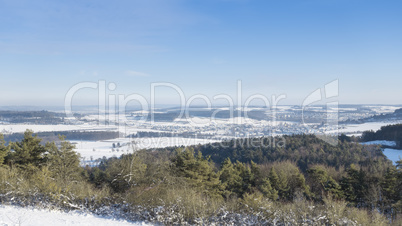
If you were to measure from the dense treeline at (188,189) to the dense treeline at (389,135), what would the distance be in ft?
138

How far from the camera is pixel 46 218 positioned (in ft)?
20.6

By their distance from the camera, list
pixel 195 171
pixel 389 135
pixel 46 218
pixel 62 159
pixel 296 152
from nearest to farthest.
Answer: pixel 46 218
pixel 62 159
pixel 195 171
pixel 296 152
pixel 389 135

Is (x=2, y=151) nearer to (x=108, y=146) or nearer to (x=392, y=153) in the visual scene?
(x=108, y=146)

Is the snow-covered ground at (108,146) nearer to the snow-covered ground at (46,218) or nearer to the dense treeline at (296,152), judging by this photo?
the dense treeline at (296,152)

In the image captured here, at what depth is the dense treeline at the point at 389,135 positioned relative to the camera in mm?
56159

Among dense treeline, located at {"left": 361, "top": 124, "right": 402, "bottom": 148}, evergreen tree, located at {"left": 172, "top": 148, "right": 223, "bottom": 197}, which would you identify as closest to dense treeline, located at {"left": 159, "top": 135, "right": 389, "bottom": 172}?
dense treeline, located at {"left": 361, "top": 124, "right": 402, "bottom": 148}

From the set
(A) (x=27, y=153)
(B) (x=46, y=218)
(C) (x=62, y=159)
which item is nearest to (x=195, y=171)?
(C) (x=62, y=159)

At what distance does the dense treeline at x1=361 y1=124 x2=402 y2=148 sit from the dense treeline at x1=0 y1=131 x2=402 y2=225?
42.2 metres

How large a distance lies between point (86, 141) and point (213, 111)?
37116 millimetres

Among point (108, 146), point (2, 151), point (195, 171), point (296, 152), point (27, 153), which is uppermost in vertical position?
point (2, 151)

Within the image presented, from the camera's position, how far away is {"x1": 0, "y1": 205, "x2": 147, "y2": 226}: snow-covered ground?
5814 millimetres

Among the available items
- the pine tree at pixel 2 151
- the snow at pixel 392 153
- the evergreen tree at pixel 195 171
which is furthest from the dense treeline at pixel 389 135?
the pine tree at pixel 2 151

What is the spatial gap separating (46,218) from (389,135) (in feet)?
246

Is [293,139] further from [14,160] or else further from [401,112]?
[401,112]
